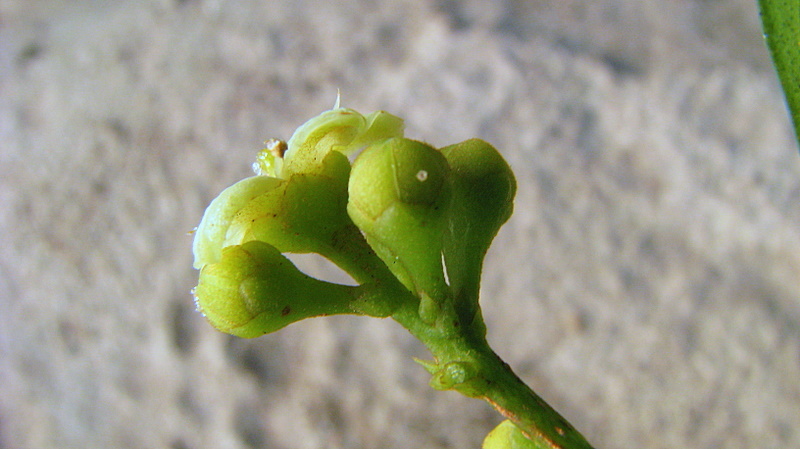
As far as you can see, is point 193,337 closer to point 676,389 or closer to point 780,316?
point 676,389

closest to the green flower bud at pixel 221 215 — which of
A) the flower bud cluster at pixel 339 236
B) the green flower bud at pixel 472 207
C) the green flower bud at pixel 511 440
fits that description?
the flower bud cluster at pixel 339 236

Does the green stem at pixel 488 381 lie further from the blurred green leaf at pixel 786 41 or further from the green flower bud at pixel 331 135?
the blurred green leaf at pixel 786 41

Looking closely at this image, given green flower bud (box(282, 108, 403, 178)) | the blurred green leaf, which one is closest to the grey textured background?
the blurred green leaf

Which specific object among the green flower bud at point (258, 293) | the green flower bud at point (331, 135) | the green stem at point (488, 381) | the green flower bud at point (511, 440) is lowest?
the green flower bud at point (511, 440)

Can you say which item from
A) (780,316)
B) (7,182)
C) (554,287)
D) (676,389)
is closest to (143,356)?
(7,182)

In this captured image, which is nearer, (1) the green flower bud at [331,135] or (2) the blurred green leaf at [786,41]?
(1) the green flower bud at [331,135]

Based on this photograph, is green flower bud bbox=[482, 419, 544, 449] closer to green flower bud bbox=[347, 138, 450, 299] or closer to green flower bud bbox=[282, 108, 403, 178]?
green flower bud bbox=[347, 138, 450, 299]
